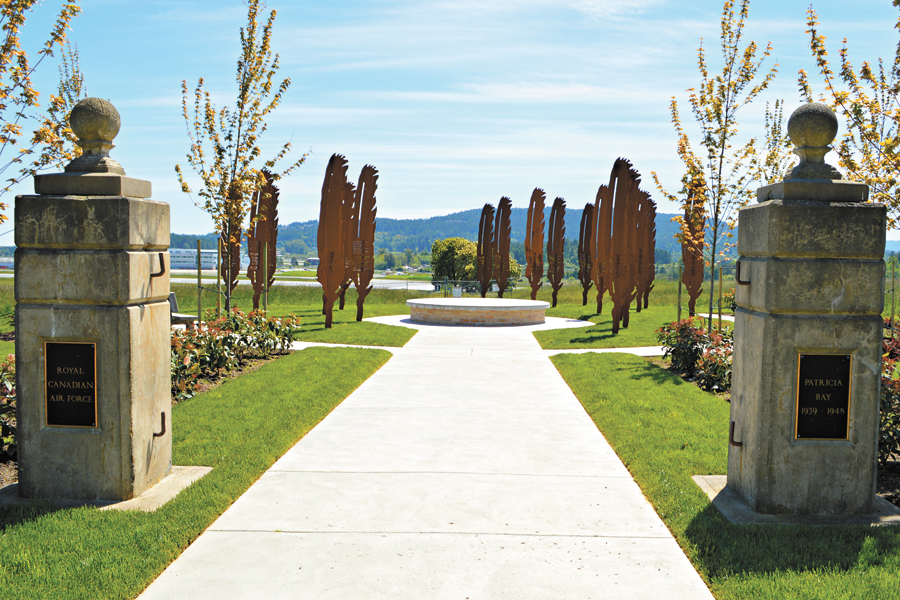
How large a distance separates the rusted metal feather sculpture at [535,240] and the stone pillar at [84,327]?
88.4 ft

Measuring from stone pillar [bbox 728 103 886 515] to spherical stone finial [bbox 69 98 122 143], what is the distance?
5.23 metres

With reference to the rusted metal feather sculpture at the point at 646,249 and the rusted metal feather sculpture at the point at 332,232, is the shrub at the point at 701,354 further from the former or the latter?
the rusted metal feather sculpture at the point at 646,249

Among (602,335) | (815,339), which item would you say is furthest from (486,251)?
(815,339)

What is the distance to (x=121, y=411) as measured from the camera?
5129 millimetres

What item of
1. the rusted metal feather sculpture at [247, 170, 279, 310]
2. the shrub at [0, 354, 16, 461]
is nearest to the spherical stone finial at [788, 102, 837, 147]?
the shrub at [0, 354, 16, 461]

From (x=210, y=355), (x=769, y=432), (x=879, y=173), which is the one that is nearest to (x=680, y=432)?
(x=769, y=432)

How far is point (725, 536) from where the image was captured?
4539mm

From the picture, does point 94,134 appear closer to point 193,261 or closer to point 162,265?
point 162,265

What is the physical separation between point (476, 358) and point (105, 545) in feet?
30.6

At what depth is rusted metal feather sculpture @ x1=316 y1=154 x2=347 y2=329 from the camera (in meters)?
18.6

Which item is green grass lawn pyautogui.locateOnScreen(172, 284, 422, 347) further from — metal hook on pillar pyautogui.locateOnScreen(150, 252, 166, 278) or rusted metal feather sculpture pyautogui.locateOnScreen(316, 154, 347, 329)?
metal hook on pillar pyautogui.locateOnScreen(150, 252, 166, 278)

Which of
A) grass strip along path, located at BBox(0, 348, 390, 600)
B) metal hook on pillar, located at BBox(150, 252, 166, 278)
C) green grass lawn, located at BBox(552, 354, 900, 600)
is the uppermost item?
metal hook on pillar, located at BBox(150, 252, 166, 278)

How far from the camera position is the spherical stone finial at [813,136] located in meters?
5.00

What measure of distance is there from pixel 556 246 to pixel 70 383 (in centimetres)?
2837
